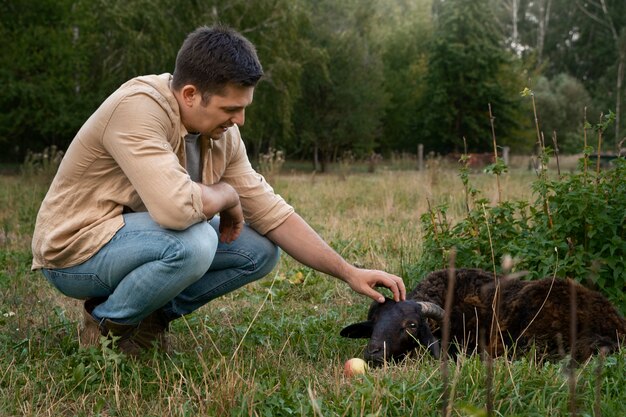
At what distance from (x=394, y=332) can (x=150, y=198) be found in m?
1.56

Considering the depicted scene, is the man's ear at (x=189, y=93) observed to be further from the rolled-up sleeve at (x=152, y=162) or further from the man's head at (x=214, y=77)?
the rolled-up sleeve at (x=152, y=162)

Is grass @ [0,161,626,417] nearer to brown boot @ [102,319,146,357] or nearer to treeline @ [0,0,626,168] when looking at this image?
brown boot @ [102,319,146,357]

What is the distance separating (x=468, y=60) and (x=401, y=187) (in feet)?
102

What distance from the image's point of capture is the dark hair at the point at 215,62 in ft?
12.1

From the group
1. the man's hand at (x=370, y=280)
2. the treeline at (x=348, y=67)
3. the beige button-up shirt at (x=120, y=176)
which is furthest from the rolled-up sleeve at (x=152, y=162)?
the treeline at (x=348, y=67)

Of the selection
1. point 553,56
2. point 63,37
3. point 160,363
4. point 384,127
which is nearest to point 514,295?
point 160,363

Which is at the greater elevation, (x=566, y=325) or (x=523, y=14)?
(x=523, y=14)

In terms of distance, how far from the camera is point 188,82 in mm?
3811

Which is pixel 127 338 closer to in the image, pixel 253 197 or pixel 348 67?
pixel 253 197

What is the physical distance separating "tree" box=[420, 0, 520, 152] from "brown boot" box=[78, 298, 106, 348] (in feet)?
131

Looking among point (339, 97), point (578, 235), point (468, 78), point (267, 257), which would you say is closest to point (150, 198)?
point (267, 257)

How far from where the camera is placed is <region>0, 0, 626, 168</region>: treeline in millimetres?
26109

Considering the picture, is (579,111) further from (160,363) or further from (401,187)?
(160,363)

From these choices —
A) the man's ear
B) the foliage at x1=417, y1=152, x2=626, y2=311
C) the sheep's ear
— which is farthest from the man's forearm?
the foliage at x1=417, y1=152, x2=626, y2=311
